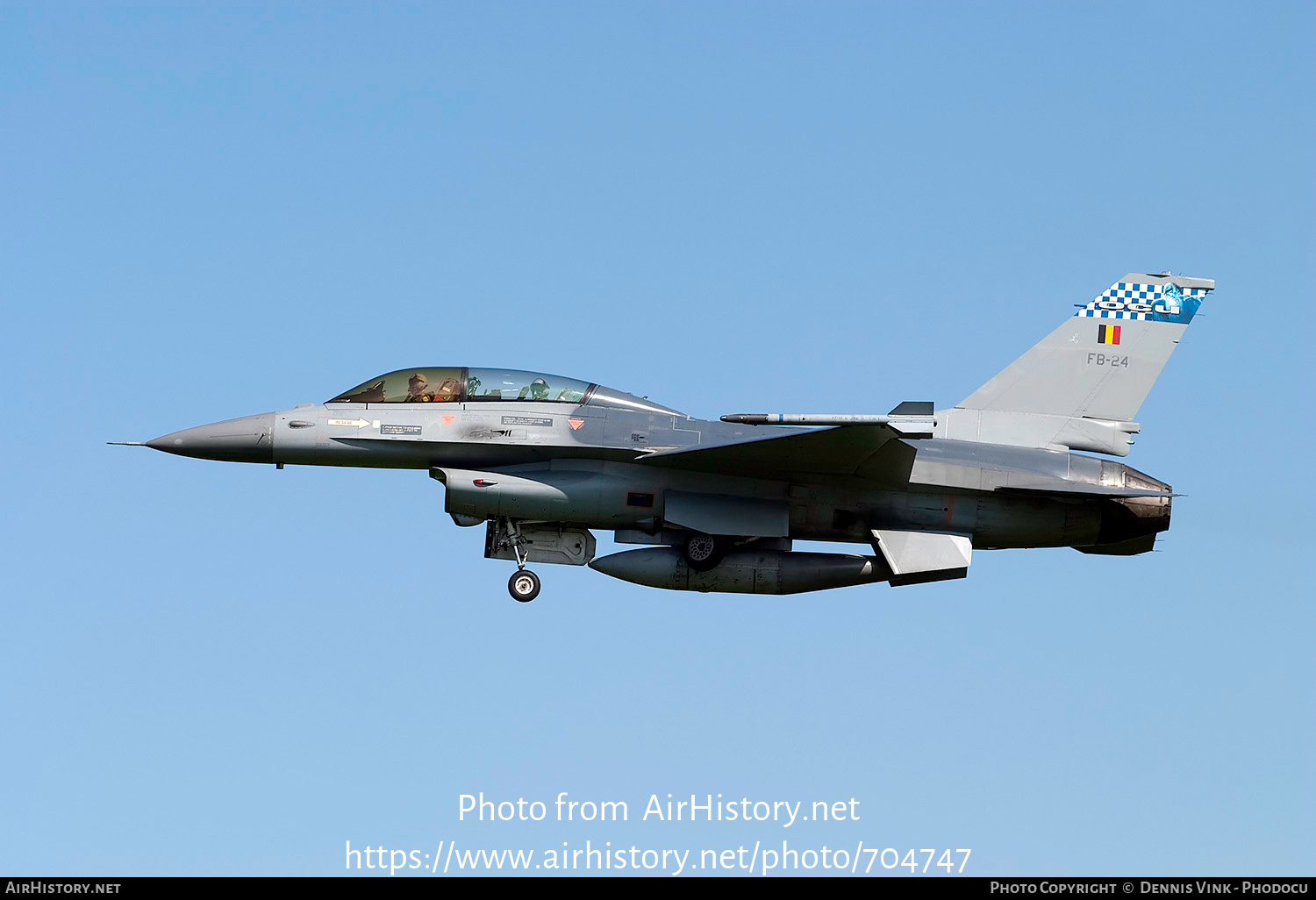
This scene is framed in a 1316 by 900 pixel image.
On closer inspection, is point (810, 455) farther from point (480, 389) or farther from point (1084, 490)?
point (480, 389)

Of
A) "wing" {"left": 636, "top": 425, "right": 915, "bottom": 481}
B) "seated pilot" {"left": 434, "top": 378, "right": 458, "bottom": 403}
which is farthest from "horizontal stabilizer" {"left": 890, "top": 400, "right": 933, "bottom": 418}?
"seated pilot" {"left": 434, "top": 378, "right": 458, "bottom": 403}

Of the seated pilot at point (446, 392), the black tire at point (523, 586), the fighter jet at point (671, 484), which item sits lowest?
the black tire at point (523, 586)

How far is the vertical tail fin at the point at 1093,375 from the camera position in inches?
988

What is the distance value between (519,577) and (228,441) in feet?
15.0

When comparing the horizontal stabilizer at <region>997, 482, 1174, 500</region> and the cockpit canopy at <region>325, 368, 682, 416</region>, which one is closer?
the horizontal stabilizer at <region>997, 482, 1174, 500</region>

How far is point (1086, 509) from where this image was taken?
954 inches

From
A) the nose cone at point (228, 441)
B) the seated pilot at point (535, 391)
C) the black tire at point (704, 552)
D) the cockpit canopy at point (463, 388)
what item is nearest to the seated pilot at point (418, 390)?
the cockpit canopy at point (463, 388)

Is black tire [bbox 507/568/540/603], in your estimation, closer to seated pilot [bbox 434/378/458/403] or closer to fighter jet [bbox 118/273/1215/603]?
fighter jet [bbox 118/273/1215/603]

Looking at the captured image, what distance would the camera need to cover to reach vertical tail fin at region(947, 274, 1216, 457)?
25.1 metres

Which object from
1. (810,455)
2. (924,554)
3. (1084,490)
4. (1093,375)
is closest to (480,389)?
(810,455)

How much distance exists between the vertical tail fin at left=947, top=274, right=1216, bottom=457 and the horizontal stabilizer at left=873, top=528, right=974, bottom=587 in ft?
6.21

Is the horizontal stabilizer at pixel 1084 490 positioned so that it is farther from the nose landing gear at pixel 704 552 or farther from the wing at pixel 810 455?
the nose landing gear at pixel 704 552

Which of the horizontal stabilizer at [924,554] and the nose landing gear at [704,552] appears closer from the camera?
the nose landing gear at [704,552]

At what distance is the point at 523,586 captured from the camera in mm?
23703
